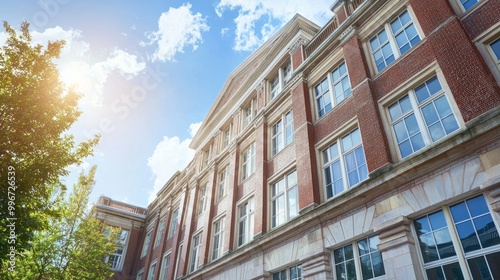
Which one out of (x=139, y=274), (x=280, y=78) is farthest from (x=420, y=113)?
(x=139, y=274)

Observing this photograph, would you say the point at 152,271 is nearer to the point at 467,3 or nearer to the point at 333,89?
the point at 333,89

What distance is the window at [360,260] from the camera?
27.6 ft

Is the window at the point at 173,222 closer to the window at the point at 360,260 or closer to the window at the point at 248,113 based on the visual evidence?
the window at the point at 248,113

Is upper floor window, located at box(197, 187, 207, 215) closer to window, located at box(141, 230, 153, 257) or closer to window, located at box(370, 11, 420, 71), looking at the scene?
window, located at box(141, 230, 153, 257)

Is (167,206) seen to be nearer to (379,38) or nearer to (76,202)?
(76,202)

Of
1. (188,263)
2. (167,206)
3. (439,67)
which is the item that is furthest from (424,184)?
(167,206)

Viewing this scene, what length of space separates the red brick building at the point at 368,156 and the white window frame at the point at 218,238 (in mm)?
116

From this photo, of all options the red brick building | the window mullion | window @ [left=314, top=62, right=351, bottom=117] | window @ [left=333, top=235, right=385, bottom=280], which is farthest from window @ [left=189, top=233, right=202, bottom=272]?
the window mullion

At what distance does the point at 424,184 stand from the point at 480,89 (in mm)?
2612

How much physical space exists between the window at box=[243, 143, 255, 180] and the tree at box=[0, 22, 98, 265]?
8526 millimetres

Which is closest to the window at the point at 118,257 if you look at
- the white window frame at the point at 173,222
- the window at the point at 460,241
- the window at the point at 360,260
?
the white window frame at the point at 173,222

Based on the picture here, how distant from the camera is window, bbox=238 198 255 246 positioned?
15047 millimetres

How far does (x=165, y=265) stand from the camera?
75.9 ft

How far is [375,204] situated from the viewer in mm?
8812
